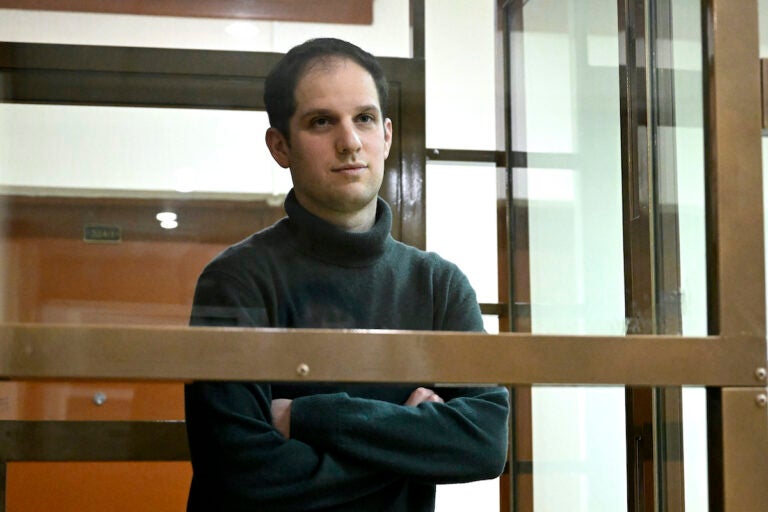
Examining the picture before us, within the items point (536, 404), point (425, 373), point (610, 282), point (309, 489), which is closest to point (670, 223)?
point (610, 282)

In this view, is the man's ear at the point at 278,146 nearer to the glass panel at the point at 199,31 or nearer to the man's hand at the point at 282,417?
the glass panel at the point at 199,31

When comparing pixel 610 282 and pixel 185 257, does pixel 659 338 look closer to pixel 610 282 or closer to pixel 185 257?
pixel 610 282

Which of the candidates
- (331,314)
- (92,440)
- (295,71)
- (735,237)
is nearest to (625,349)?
(735,237)

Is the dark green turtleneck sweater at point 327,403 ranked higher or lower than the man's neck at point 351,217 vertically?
lower

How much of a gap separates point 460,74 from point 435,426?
34 centimetres

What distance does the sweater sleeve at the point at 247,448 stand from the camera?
3.07 feet

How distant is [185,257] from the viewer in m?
0.95

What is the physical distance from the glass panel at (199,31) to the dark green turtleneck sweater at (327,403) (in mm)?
158

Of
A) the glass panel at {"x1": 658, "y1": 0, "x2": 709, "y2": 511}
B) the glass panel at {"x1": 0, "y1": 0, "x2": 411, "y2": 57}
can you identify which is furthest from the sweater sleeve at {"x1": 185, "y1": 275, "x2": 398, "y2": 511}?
the glass panel at {"x1": 658, "y1": 0, "x2": 709, "y2": 511}

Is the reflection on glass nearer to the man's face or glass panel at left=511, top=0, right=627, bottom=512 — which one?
the man's face

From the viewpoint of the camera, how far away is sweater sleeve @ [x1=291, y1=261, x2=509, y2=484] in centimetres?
96

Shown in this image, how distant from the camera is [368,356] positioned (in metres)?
0.93

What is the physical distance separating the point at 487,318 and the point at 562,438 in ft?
0.63

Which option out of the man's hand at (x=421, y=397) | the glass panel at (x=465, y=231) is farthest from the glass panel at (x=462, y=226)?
the man's hand at (x=421, y=397)
